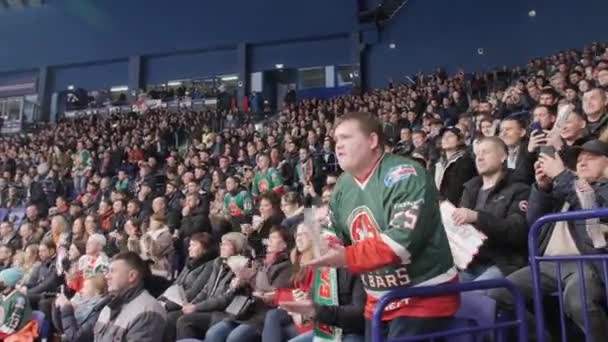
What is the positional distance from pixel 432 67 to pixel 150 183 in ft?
39.5

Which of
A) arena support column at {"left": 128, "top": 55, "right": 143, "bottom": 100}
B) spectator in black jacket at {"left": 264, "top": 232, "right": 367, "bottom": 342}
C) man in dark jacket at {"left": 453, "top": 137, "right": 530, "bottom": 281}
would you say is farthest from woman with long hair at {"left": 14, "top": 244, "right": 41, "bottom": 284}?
arena support column at {"left": 128, "top": 55, "right": 143, "bottom": 100}

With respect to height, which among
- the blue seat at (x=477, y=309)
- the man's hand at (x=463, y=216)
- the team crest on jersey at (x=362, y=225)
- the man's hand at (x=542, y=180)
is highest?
the man's hand at (x=542, y=180)

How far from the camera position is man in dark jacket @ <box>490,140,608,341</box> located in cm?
299

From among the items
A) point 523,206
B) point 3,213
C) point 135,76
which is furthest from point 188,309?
point 135,76

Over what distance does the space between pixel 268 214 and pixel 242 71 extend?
53.9 feet

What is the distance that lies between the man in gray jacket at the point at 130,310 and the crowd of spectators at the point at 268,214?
0.04ft

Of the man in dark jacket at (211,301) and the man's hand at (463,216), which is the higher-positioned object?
the man's hand at (463,216)

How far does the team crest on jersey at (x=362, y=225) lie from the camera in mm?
2303

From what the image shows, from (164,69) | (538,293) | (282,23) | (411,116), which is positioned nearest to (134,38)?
(164,69)

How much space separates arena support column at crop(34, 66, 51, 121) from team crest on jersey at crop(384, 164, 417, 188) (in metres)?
25.6

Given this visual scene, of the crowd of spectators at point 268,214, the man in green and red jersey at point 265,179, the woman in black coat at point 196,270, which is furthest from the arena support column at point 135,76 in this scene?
the woman in black coat at point 196,270

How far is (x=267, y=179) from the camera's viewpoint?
9.33 m

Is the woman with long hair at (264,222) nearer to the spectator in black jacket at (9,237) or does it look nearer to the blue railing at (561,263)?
the blue railing at (561,263)

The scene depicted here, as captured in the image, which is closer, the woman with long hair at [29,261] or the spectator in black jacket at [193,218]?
the spectator in black jacket at [193,218]
